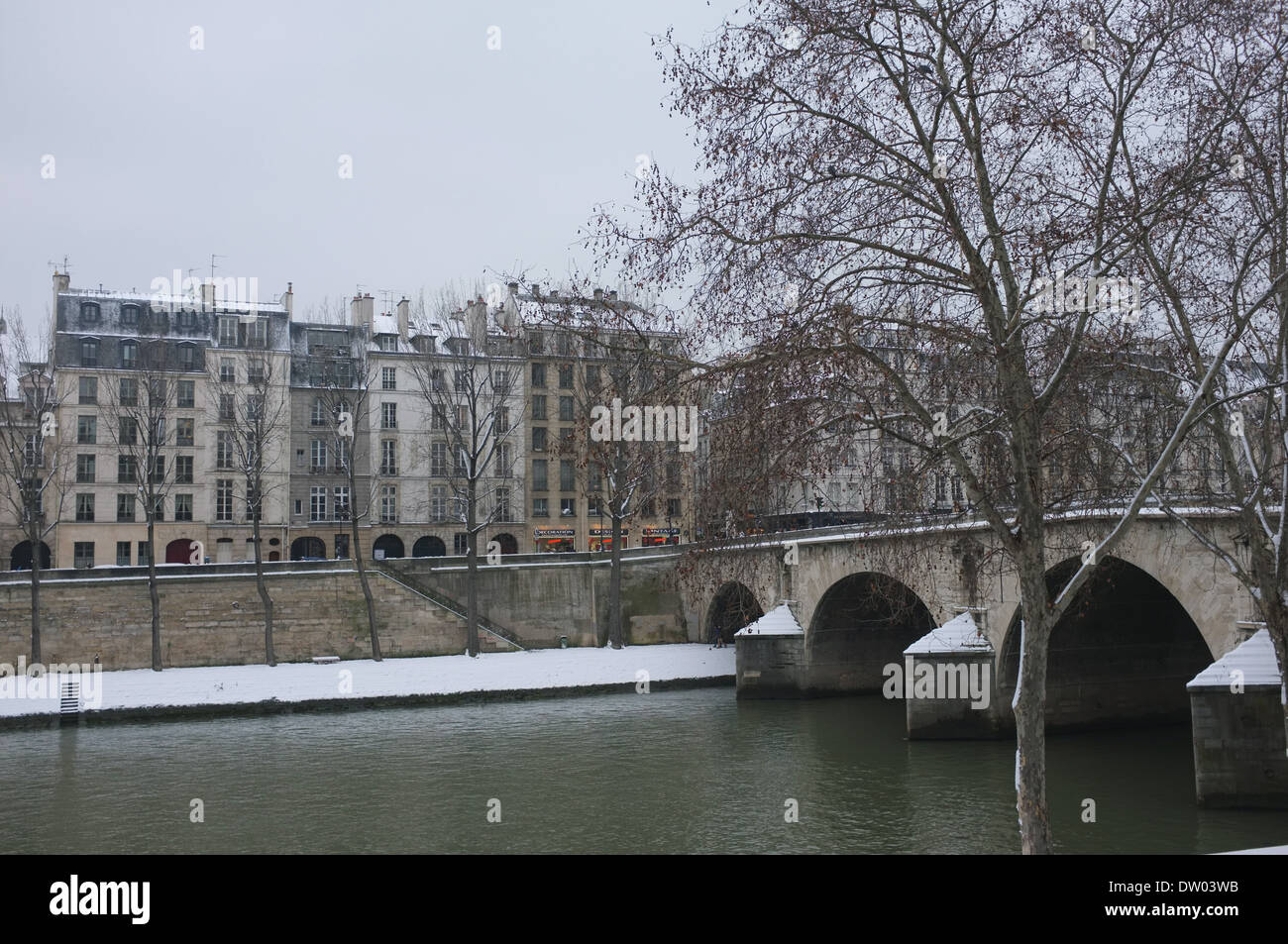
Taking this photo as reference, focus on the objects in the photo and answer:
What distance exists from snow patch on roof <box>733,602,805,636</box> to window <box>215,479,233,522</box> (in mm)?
33007

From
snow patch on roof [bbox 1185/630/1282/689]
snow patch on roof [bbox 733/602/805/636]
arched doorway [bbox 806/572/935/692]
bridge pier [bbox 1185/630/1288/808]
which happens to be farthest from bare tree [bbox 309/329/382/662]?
bridge pier [bbox 1185/630/1288/808]

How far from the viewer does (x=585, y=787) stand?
23.5 m

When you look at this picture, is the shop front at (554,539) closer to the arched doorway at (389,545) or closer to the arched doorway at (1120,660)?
the arched doorway at (389,545)

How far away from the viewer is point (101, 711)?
3450cm

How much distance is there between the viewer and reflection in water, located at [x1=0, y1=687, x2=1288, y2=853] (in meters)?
19.1

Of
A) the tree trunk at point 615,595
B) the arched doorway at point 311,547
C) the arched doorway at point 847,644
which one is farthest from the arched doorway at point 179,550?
the arched doorway at point 847,644

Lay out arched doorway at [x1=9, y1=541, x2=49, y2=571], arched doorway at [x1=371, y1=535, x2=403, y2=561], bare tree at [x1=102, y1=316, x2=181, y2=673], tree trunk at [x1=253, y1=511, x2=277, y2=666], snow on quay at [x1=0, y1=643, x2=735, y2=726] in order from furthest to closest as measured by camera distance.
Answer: arched doorway at [x1=371, y1=535, x2=403, y2=561] → arched doorway at [x1=9, y1=541, x2=49, y2=571] → bare tree at [x1=102, y1=316, x2=181, y2=673] → tree trunk at [x1=253, y1=511, x2=277, y2=666] → snow on quay at [x1=0, y1=643, x2=735, y2=726]

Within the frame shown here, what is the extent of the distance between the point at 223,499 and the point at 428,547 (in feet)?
36.2

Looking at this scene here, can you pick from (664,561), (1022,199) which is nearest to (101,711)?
(664,561)

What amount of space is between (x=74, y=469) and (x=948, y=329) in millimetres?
57386

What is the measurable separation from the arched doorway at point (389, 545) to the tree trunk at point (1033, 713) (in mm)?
55867

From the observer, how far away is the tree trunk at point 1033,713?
1023 cm

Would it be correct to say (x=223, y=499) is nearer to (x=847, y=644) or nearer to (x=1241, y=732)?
(x=847, y=644)

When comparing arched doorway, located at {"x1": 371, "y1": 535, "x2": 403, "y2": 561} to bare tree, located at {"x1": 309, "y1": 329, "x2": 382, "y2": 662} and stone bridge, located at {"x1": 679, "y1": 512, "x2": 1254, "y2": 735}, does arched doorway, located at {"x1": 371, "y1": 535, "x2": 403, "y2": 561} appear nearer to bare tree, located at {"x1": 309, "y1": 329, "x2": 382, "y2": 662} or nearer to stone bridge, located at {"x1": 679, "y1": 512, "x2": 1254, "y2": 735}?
bare tree, located at {"x1": 309, "y1": 329, "x2": 382, "y2": 662}
